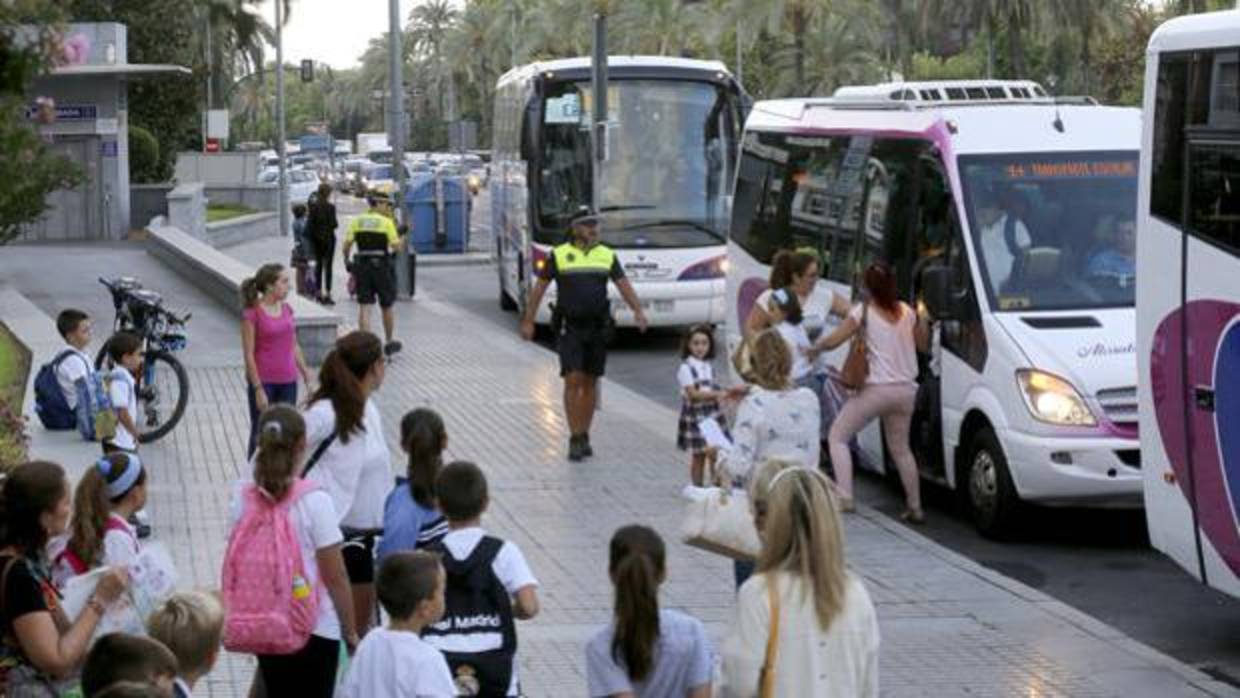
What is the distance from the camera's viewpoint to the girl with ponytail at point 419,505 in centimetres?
802

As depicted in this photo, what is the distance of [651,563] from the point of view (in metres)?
6.46

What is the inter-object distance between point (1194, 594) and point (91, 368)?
22.7 feet

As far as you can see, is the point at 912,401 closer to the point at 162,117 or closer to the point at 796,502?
the point at 796,502

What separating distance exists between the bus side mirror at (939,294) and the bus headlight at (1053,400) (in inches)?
31.9

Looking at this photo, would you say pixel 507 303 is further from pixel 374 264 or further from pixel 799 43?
pixel 799 43

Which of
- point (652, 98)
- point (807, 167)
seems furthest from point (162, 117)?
point (807, 167)

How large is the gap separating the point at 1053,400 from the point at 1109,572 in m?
1.09

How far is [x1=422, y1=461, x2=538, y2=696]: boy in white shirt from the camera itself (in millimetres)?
6992

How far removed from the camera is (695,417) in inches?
557

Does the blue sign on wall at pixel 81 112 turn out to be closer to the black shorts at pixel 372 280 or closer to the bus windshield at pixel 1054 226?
the black shorts at pixel 372 280

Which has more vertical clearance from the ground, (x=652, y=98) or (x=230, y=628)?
(x=652, y=98)

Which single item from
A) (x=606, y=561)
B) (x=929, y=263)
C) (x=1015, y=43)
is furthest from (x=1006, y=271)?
(x=1015, y=43)

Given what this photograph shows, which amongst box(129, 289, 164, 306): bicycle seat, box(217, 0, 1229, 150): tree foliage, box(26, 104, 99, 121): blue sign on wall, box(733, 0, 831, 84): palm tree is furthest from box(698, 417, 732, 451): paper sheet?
box(733, 0, 831, 84): palm tree

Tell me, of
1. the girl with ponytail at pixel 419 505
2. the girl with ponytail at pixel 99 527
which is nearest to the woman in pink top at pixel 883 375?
the girl with ponytail at pixel 419 505
